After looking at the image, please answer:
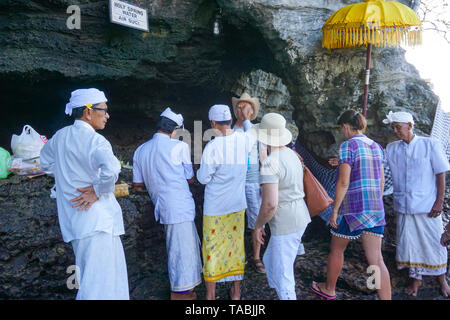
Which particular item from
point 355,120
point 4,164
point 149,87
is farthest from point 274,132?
point 149,87

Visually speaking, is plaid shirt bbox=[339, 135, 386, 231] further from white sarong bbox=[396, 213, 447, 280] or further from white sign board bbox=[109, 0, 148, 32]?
white sign board bbox=[109, 0, 148, 32]

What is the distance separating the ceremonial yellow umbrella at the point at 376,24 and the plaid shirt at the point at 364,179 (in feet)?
5.55

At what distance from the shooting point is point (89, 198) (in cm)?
265

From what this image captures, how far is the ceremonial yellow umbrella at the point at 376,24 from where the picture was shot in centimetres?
397

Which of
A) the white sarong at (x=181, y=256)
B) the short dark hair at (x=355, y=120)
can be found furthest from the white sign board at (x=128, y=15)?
the short dark hair at (x=355, y=120)

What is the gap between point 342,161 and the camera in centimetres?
319

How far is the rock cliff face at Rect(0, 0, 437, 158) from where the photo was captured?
14.2 feet

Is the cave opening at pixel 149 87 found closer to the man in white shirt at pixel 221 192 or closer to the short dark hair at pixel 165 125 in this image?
the short dark hair at pixel 165 125

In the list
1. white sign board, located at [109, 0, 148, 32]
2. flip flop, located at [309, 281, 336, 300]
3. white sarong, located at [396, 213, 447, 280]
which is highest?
white sign board, located at [109, 0, 148, 32]

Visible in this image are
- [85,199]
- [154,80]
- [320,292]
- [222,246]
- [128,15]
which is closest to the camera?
[85,199]

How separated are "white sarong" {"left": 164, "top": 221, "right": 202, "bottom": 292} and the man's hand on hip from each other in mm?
931

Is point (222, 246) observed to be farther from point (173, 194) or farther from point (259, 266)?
point (259, 266)

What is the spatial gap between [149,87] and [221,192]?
336 cm

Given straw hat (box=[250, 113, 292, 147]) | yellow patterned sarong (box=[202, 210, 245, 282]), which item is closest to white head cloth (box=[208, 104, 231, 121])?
straw hat (box=[250, 113, 292, 147])
